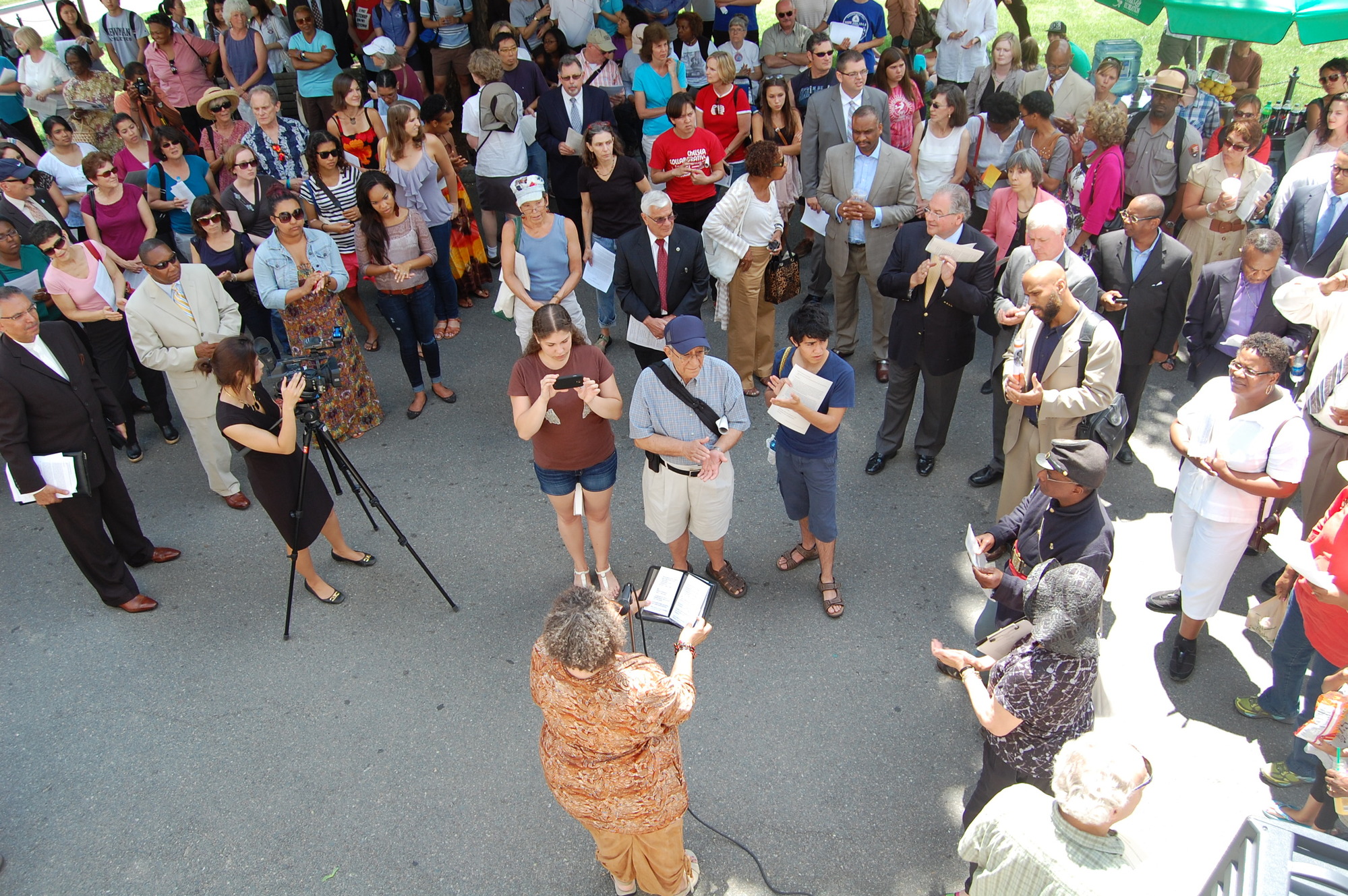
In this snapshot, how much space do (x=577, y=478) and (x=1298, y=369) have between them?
13.6ft

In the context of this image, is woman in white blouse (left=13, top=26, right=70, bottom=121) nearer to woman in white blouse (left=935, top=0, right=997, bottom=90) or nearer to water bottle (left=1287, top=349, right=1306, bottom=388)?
woman in white blouse (left=935, top=0, right=997, bottom=90)

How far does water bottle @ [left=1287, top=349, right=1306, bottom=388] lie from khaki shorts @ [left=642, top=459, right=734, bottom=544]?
3.22 metres

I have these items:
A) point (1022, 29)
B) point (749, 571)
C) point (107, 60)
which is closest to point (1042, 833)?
point (749, 571)

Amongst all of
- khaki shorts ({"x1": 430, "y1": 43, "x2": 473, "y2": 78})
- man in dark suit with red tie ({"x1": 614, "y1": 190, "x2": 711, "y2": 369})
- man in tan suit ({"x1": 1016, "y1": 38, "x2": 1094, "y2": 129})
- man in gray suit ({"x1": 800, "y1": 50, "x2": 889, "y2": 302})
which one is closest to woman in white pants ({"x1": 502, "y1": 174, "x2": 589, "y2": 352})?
man in dark suit with red tie ({"x1": 614, "y1": 190, "x2": 711, "y2": 369})

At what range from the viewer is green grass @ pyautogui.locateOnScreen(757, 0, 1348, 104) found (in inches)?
467

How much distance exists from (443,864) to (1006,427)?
3.82 meters

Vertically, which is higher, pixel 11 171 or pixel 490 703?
pixel 11 171

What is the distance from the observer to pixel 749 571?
16.9 feet

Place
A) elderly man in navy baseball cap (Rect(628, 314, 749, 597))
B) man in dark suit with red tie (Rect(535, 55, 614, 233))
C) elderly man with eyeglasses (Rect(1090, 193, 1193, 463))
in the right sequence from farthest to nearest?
man in dark suit with red tie (Rect(535, 55, 614, 233)) < elderly man with eyeglasses (Rect(1090, 193, 1193, 463)) < elderly man in navy baseball cap (Rect(628, 314, 749, 597))

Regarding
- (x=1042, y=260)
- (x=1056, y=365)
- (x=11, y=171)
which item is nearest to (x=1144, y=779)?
(x=1056, y=365)

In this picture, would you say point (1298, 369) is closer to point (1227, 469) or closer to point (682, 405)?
point (1227, 469)

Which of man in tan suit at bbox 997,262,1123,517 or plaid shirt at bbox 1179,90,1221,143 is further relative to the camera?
plaid shirt at bbox 1179,90,1221,143

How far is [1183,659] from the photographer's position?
428cm

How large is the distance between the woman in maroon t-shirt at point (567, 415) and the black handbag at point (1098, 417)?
242cm
